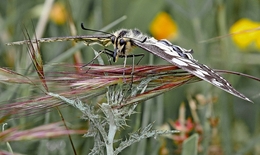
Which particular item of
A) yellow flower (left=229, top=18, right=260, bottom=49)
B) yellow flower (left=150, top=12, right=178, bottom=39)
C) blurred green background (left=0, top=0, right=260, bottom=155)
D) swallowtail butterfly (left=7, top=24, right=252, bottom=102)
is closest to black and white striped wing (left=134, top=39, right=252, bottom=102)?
swallowtail butterfly (left=7, top=24, right=252, bottom=102)

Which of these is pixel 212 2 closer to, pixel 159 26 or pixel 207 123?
pixel 159 26

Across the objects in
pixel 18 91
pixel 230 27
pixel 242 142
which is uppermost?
pixel 230 27

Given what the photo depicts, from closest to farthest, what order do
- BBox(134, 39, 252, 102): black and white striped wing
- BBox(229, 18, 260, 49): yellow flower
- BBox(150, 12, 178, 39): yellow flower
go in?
BBox(134, 39, 252, 102): black and white striped wing < BBox(229, 18, 260, 49): yellow flower < BBox(150, 12, 178, 39): yellow flower

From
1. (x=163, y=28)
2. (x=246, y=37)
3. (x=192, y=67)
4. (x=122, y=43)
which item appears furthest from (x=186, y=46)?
(x=192, y=67)

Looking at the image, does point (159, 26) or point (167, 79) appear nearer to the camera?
point (167, 79)

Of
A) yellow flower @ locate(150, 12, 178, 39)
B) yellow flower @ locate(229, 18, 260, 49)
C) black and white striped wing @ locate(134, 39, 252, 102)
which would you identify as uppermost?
yellow flower @ locate(150, 12, 178, 39)

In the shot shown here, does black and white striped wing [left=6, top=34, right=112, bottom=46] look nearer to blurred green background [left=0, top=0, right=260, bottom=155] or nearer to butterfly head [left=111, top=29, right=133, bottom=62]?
butterfly head [left=111, top=29, right=133, bottom=62]

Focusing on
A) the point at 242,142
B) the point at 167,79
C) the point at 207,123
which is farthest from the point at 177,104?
the point at 167,79
